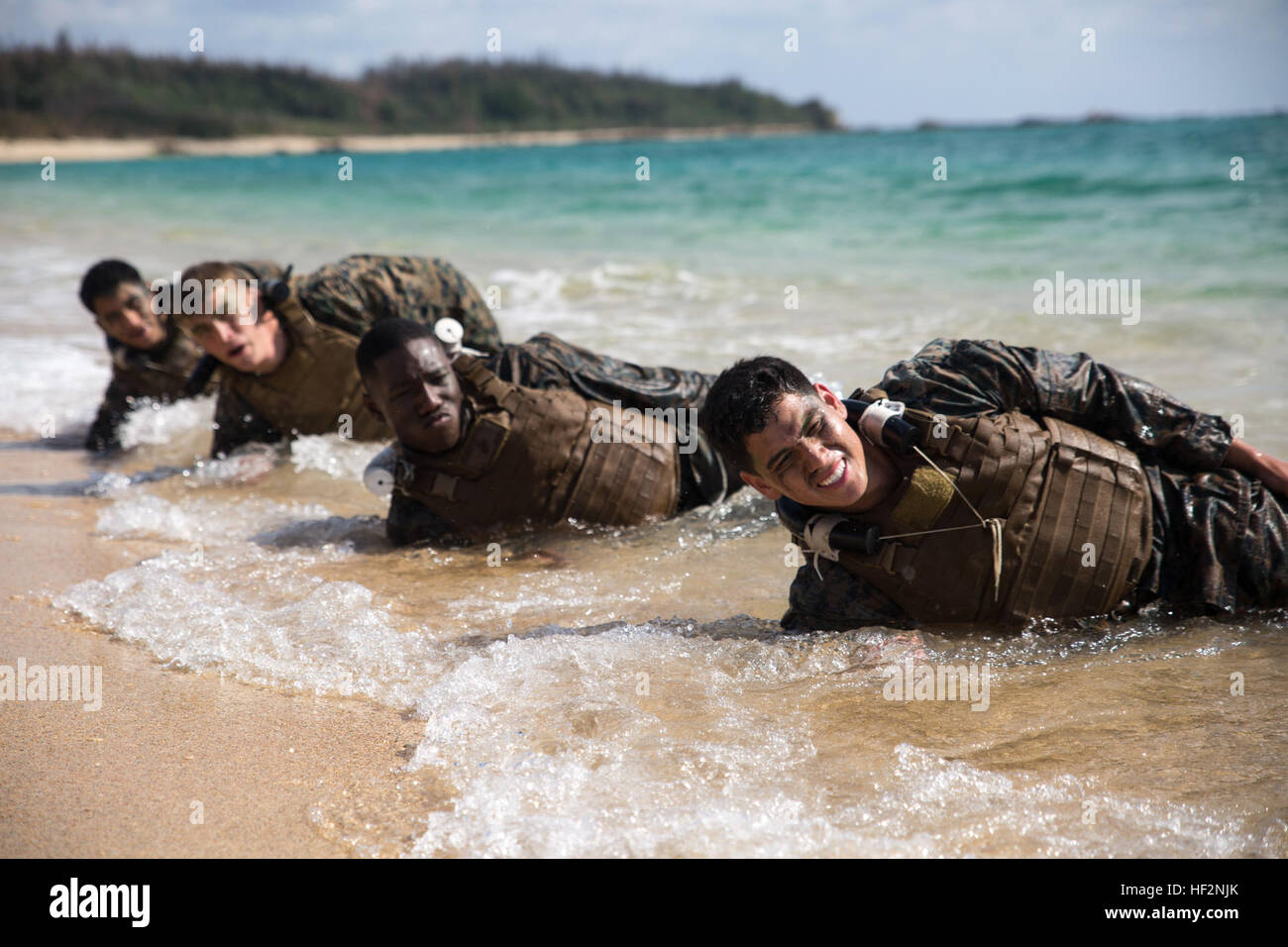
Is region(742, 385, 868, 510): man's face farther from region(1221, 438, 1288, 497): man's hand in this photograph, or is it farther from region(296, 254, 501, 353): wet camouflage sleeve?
region(296, 254, 501, 353): wet camouflage sleeve

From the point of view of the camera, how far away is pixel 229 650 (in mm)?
3299

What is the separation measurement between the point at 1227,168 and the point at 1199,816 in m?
19.6

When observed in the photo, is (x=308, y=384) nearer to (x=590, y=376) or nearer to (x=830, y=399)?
(x=590, y=376)

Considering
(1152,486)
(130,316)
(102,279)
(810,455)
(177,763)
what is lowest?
(177,763)

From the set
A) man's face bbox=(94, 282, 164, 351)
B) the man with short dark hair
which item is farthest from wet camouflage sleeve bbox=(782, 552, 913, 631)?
man's face bbox=(94, 282, 164, 351)

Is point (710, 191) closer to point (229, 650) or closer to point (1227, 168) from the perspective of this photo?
point (1227, 168)

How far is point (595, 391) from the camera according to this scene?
462cm

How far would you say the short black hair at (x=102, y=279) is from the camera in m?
6.27

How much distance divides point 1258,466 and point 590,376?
2.38 meters

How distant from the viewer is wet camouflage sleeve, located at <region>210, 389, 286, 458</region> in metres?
5.91

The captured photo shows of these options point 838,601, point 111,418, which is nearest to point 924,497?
point 838,601

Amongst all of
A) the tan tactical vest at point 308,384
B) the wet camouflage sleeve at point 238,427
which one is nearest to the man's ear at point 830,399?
the tan tactical vest at point 308,384

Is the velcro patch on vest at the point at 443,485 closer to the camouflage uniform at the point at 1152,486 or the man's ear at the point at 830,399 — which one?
the camouflage uniform at the point at 1152,486
